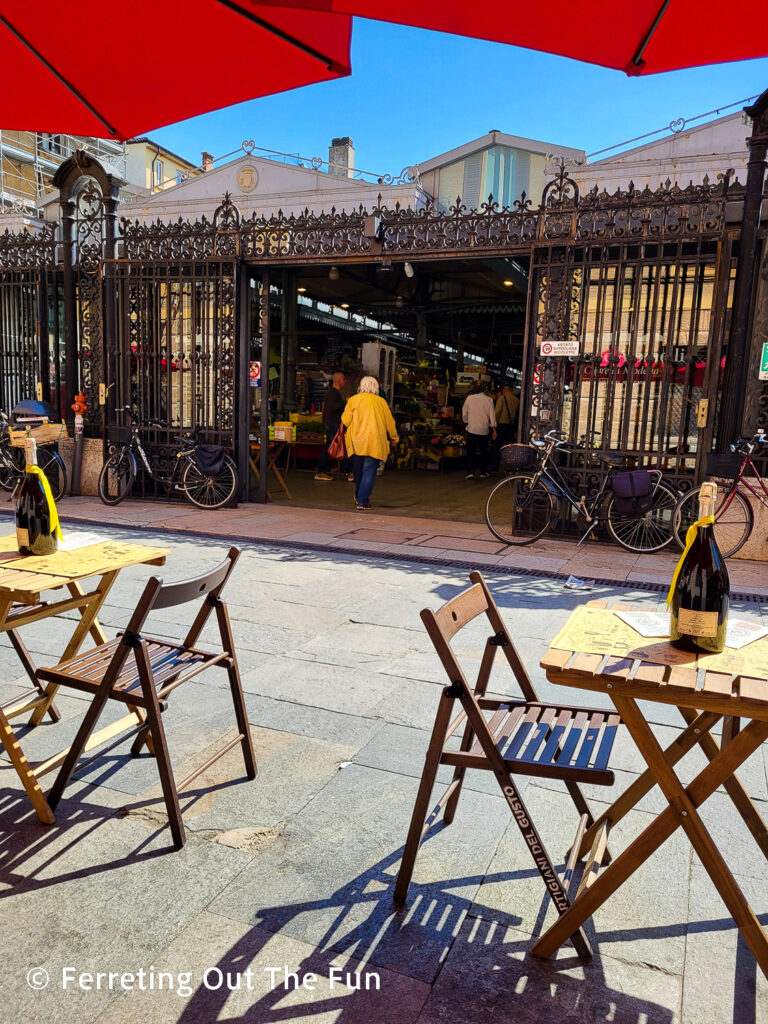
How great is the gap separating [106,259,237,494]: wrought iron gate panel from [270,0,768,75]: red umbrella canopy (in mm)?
7194

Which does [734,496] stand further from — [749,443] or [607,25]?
[607,25]

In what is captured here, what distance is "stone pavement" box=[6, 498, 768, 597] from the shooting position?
648 centimetres

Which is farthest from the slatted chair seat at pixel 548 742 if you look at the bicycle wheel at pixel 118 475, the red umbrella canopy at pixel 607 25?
the bicycle wheel at pixel 118 475

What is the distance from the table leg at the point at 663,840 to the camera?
1729 millimetres

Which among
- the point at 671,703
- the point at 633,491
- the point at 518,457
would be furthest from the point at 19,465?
the point at 671,703

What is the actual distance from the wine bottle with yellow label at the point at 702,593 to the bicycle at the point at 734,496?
211 inches

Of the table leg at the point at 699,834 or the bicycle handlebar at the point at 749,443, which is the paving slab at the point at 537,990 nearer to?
the table leg at the point at 699,834

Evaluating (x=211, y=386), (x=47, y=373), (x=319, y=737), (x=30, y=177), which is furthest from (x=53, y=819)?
(x=30, y=177)

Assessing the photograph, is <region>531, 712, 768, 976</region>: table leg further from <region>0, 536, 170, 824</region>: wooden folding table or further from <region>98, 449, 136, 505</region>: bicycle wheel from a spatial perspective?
<region>98, 449, 136, 505</region>: bicycle wheel

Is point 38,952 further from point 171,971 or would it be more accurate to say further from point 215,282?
point 215,282

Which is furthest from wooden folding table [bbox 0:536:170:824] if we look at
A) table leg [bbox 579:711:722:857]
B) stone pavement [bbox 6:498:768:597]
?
stone pavement [bbox 6:498:768:597]

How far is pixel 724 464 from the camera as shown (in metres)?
6.95

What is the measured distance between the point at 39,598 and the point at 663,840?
2371 millimetres

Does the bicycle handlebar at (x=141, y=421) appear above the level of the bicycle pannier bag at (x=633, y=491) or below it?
above
